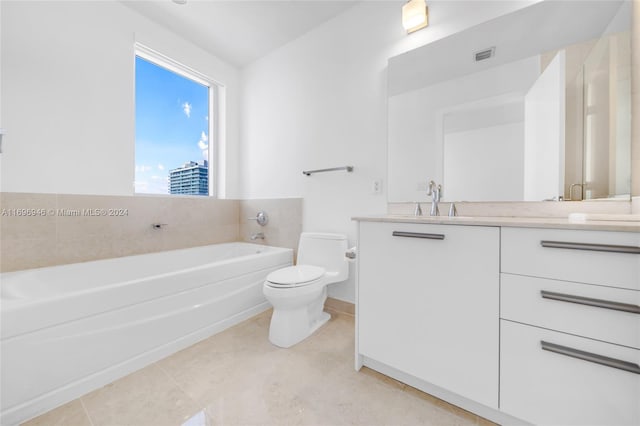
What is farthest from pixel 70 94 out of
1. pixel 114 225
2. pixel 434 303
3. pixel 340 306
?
pixel 434 303

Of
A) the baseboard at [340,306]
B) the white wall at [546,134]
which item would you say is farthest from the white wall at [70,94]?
the white wall at [546,134]

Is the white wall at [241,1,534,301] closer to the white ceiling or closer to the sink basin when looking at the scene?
the white ceiling

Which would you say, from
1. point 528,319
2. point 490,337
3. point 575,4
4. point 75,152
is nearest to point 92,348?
point 75,152

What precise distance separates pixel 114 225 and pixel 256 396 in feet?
5.58

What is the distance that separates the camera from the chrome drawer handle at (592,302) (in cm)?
73

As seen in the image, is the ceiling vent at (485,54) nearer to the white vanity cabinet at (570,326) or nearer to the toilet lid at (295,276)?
the white vanity cabinet at (570,326)

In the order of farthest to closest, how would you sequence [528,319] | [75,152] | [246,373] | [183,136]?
[183,136] < [75,152] < [246,373] < [528,319]

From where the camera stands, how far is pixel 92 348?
1193mm

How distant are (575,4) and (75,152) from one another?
3149mm

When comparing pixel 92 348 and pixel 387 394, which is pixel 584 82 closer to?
pixel 387 394

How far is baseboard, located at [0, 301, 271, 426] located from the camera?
3.33 feet

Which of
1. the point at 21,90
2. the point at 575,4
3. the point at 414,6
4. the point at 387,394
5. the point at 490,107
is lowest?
the point at 387,394

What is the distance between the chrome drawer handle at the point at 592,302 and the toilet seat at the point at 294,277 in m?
1.13

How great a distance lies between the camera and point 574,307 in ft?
2.67
